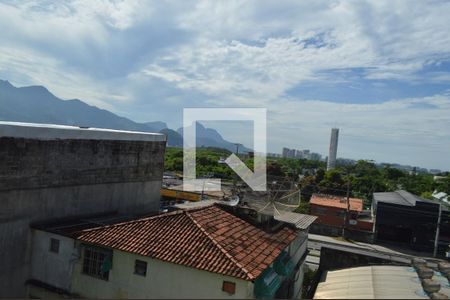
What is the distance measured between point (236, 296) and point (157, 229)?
3564 mm

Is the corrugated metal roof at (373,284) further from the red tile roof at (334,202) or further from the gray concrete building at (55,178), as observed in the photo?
the red tile roof at (334,202)

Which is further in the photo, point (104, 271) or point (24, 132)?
point (24, 132)

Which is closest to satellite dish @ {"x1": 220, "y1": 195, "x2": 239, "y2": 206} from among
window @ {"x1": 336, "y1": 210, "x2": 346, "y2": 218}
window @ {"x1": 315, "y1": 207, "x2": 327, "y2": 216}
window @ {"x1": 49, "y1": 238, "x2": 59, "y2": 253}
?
window @ {"x1": 49, "y1": 238, "x2": 59, "y2": 253}

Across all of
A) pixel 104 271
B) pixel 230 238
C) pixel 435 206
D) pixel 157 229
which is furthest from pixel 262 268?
pixel 435 206

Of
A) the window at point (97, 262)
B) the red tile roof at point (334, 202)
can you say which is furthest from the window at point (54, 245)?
the red tile roof at point (334, 202)

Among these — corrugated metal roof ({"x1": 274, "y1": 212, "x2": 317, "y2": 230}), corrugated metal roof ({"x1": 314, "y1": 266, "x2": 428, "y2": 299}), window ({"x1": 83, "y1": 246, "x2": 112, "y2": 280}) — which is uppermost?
corrugated metal roof ({"x1": 274, "y1": 212, "x2": 317, "y2": 230})

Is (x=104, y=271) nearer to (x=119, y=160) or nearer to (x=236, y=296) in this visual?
(x=236, y=296)

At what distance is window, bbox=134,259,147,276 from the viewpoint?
1052 cm

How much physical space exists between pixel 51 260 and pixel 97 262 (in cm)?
182

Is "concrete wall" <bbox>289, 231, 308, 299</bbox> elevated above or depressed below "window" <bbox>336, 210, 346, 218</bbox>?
above

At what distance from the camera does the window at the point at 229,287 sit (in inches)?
367

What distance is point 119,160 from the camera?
52.5ft

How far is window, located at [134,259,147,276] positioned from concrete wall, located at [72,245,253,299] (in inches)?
3.6

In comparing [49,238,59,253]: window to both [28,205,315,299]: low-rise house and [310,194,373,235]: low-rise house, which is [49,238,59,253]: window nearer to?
[28,205,315,299]: low-rise house
